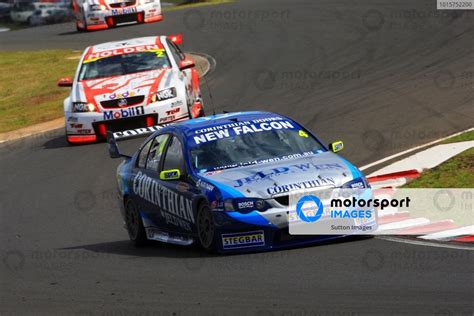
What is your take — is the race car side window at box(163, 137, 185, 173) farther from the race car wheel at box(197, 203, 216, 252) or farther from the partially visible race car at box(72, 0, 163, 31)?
the partially visible race car at box(72, 0, 163, 31)

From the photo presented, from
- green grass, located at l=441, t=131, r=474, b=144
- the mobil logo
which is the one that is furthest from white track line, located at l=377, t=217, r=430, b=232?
the mobil logo

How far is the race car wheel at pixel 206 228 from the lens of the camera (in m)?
9.90

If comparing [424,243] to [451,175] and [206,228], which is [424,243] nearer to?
[206,228]

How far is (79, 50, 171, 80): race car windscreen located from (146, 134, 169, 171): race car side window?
25.6 feet

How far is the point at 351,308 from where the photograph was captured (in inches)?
292

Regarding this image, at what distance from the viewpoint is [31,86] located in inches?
1122

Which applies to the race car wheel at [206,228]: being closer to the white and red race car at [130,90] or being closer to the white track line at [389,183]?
the white track line at [389,183]

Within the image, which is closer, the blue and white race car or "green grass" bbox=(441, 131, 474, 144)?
the blue and white race car

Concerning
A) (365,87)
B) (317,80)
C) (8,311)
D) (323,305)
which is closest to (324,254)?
(323,305)

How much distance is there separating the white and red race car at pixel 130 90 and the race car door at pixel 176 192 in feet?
24.6

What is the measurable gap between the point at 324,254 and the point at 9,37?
3167 centimetres

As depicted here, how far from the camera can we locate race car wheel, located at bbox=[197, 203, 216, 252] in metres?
9.90

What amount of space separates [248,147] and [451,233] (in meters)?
2.08

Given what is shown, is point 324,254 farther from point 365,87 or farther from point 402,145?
point 365,87
